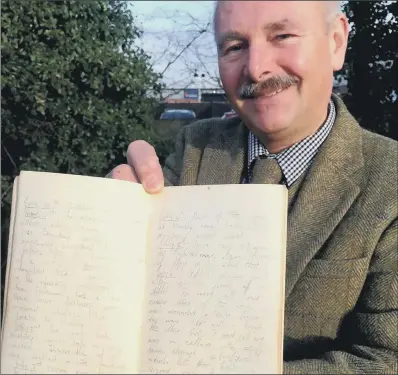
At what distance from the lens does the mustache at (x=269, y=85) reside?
148 cm

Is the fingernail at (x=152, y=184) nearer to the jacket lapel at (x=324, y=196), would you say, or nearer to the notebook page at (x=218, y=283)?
the notebook page at (x=218, y=283)

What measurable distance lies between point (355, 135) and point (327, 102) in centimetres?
11

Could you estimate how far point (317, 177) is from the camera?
1.54 metres

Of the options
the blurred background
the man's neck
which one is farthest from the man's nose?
the blurred background

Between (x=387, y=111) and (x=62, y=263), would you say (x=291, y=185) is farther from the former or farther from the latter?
(x=387, y=111)

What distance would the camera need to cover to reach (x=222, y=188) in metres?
1.30

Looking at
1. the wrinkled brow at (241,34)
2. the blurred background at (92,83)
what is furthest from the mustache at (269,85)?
the blurred background at (92,83)

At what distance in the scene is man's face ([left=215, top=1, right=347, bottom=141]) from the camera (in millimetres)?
1417

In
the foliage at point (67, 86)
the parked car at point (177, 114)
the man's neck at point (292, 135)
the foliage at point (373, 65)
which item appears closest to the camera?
the man's neck at point (292, 135)

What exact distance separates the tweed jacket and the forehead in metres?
0.31

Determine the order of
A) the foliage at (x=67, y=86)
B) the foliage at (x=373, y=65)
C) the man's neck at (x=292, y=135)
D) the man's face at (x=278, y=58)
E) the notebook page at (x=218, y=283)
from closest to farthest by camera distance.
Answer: the notebook page at (x=218, y=283) < the man's face at (x=278, y=58) < the man's neck at (x=292, y=135) < the foliage at (x=67, y=86) < the foliage at (x=373, y=65)

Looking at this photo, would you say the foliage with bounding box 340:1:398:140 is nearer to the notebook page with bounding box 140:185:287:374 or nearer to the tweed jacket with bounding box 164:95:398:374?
the tweed jacket with bounding box 164:95:398:374

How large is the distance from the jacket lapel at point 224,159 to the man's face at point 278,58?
7.1 inches

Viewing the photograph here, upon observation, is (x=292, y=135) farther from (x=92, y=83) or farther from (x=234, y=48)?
(x=92, y=83)
